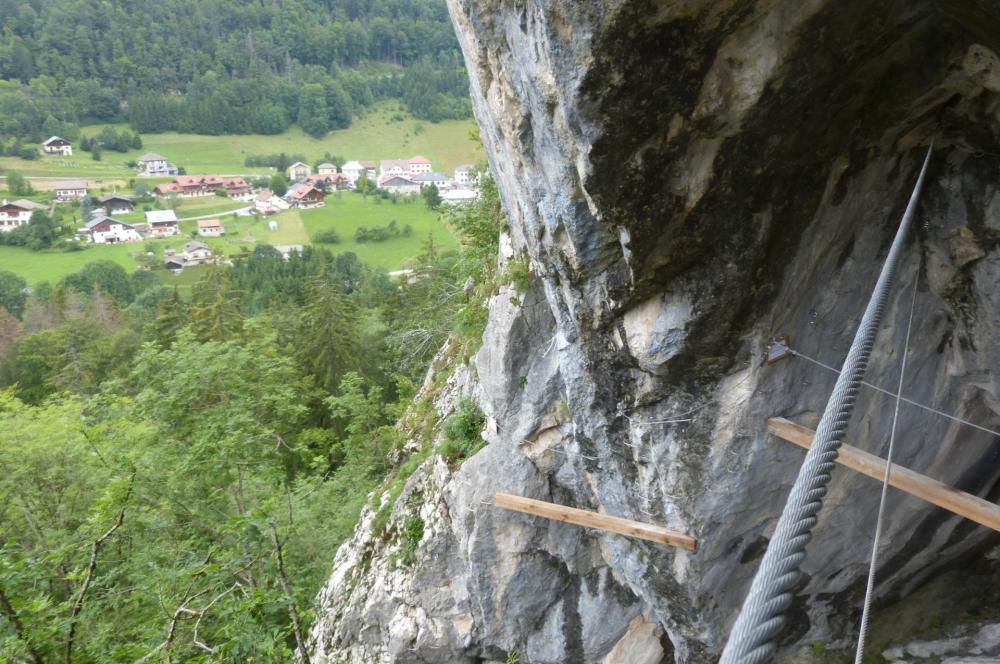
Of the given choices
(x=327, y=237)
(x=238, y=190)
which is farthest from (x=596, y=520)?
(x=238, y=190)

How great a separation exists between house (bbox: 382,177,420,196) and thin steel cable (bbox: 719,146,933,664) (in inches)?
3215

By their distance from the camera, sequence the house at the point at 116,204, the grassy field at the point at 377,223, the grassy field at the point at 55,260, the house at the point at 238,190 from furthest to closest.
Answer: the house at the point at 238,190 < the house at the point at 116,204 < the grassy field at the point at 377,223 < the grassy field at the point at 55,260

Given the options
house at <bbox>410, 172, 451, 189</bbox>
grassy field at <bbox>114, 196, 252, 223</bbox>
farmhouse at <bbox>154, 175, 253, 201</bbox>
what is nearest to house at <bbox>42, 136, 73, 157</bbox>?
farmhouse at <bbox>154, 175, 253, 201</bbox>

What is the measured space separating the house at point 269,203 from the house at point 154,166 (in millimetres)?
21660

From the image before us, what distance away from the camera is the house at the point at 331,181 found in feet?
276

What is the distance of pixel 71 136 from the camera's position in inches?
3799

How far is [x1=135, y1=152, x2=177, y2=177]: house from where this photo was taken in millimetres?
88938

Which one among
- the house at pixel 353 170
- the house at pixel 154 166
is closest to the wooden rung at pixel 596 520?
the house at pixel 353 170

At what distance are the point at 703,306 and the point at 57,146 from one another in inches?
4490

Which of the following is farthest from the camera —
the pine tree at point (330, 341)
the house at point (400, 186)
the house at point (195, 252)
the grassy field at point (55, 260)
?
the house at point (400, 186)

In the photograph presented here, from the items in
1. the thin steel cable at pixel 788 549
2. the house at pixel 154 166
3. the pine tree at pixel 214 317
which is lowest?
the pine tree at pixel 214 317

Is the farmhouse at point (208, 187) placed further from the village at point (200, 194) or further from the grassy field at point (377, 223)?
the grassy field at point (377, 223)

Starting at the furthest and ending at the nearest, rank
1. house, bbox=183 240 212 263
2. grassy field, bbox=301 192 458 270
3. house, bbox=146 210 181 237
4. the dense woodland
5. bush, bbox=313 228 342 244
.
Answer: the dense woodland < house, bbox=146 210 181 237 < bush, bbox=313 228 342 244 < house, bbox=183 240 212 263 < grassy field, bbox=301 192 458 270

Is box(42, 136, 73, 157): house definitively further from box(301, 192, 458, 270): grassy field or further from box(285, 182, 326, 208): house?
box(301, 192, 458, 270): grassy field
